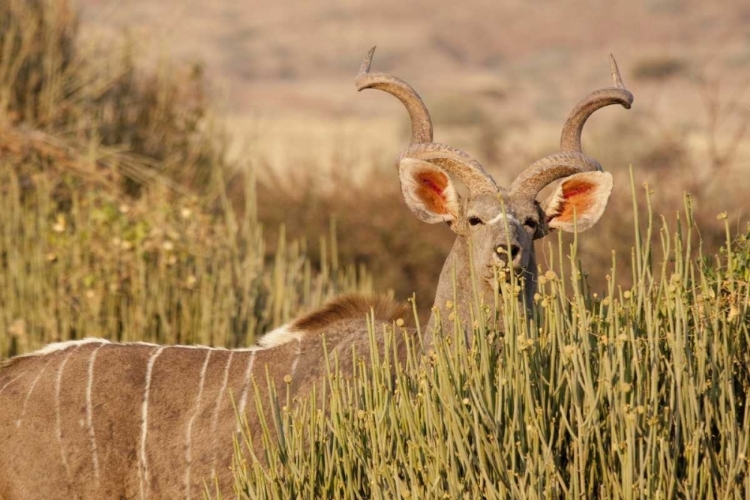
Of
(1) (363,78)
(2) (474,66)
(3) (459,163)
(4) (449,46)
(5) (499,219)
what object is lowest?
(5) (499,219)

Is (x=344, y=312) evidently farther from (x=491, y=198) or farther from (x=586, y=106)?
(x=586, y=106)

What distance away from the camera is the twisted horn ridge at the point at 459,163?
447 cm

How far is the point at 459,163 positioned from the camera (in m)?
Answer: 4.53

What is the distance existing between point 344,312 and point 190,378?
0.68 m

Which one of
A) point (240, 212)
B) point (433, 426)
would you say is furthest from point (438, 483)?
point (240, 212)

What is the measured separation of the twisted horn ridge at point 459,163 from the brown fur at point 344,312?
24.3 inches

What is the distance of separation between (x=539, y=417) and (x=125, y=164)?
21.7 feet

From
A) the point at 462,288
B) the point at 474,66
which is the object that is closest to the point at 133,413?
the point at 462,288

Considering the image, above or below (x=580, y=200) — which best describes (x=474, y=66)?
above

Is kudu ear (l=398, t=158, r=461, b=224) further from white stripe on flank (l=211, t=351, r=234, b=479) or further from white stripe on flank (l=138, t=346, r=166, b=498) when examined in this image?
white stripe on flank (l=138, t=346, r=166, b=498)

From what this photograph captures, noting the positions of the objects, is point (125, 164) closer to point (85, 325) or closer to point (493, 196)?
point (85, 325)

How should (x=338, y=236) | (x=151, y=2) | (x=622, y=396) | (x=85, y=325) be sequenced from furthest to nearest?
(x=151, y=2) → (x=338, y=236) → (x=85, y=325) → (x=622, y=396)

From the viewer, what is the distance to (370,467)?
351 cm

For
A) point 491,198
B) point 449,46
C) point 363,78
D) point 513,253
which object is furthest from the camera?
point 449,46
